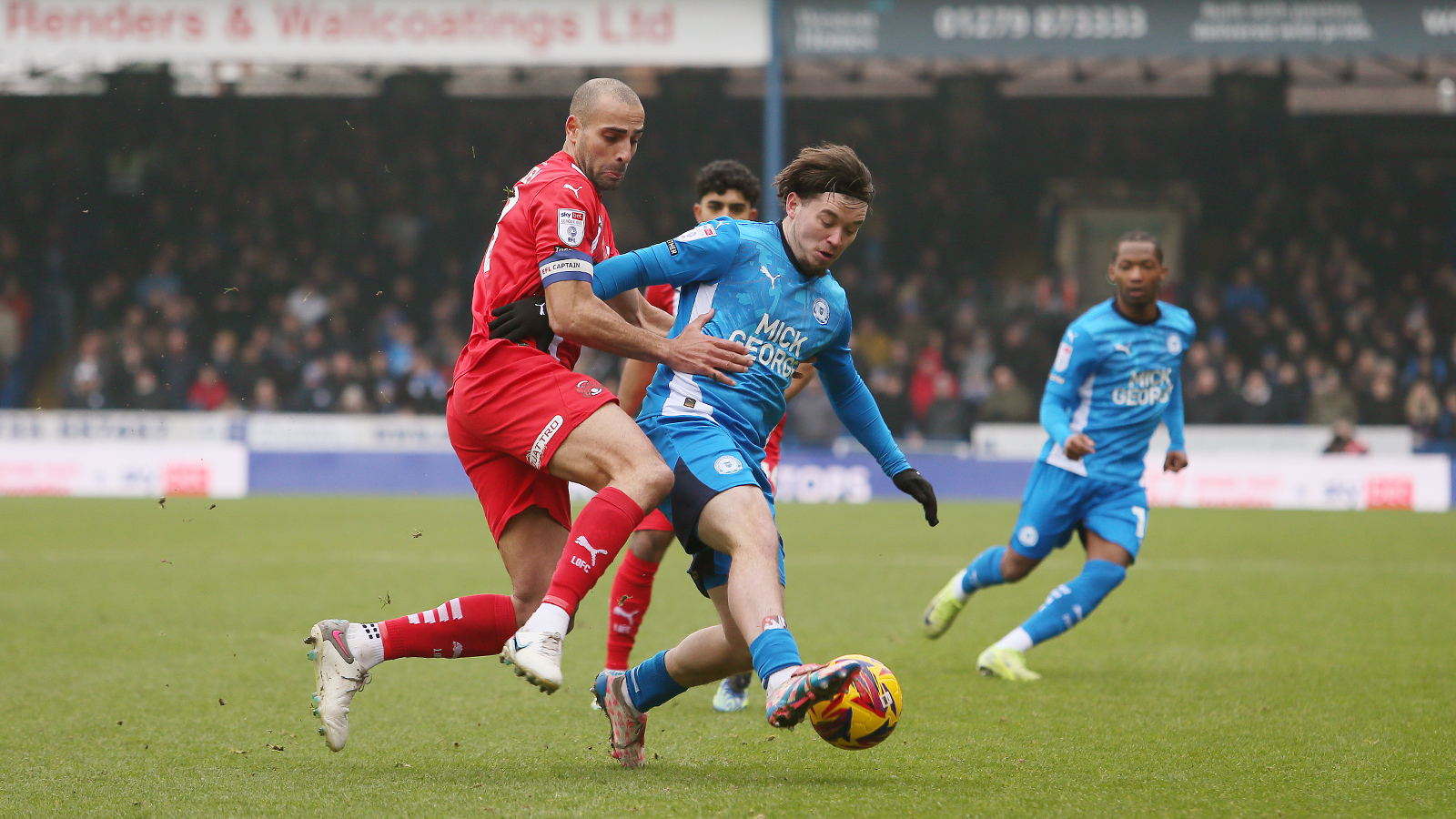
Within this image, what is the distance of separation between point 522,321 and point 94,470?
14.5 m

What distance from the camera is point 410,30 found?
1767 centimetres

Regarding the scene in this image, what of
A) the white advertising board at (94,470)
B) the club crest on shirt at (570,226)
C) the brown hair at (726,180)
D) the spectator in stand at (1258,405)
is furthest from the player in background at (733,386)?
the spectator in stand at (1258,405)

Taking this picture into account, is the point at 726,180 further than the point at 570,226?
Yes

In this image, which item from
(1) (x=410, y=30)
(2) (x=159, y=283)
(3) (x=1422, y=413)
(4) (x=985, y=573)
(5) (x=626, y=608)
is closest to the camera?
(5) (x=626, y=608)

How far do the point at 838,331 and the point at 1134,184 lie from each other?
2266 cm

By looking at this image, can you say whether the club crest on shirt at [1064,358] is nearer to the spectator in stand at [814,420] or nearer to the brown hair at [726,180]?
the brown hair at [726,180]

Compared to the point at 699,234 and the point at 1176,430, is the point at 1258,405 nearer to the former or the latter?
the point at 1176,430

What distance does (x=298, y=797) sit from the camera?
3838mm

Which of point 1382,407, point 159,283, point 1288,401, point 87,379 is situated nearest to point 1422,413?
point 1382,407

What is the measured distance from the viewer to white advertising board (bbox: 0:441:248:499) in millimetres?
16625

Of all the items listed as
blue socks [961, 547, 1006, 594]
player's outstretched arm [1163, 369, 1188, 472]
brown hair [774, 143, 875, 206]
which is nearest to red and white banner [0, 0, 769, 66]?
Answer: player's outstretched arm [1163, 369, 1188, 472]

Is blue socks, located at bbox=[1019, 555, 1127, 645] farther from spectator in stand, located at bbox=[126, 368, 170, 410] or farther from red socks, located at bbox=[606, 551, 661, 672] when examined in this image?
spectator in stand, located at bbox=[126, 368, 170, 410]

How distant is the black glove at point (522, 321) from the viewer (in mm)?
4156

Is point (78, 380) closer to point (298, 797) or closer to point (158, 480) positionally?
point (158, 480)
